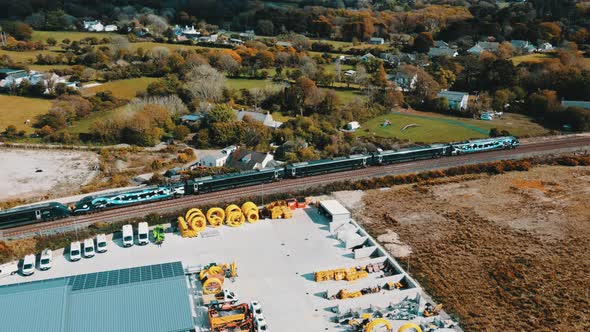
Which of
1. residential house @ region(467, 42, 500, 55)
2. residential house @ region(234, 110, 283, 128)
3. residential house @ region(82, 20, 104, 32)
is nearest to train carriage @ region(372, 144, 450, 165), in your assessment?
residential house @ region(234, 110, 283, 128)

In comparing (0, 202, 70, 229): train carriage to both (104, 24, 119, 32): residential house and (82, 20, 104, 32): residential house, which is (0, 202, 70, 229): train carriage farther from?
(104, 24, 119, 32): residential house

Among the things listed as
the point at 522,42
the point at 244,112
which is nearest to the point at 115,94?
the point at 244,112

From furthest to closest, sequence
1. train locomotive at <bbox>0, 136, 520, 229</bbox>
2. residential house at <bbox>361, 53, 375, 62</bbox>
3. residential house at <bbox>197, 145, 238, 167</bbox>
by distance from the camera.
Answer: residential house at <bbox>361, 53, 375, 62</bbox> < residential house at <bbox>197, 145, 238, 167</bbox> < train locomotive at <bbox>0, 136, 520, 229</bbox>

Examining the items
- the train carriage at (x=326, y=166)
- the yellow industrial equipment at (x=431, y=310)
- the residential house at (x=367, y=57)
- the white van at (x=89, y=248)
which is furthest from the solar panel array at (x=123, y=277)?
the residential house at (x=367, y=57)

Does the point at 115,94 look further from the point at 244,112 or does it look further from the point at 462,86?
the point at 462,86

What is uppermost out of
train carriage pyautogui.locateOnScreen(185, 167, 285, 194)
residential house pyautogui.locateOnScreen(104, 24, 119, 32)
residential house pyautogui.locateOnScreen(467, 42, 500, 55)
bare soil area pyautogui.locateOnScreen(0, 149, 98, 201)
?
residential house pyautogui.locateOnScreen(467, 42, 500, 55)

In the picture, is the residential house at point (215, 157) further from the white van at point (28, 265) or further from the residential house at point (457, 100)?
the residential house at point (457, 100)

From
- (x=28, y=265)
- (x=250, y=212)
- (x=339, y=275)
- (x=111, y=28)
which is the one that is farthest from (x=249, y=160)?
(x=111, y=28)

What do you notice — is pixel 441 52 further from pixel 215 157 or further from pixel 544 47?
pixel 215 157
